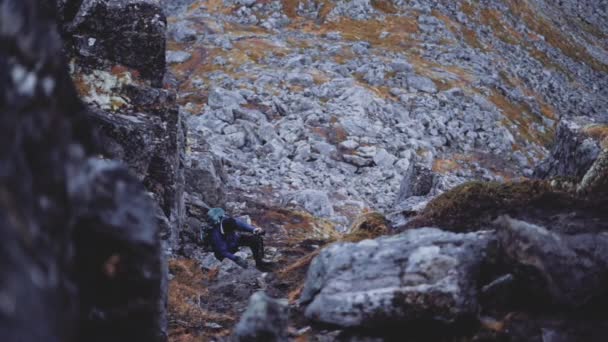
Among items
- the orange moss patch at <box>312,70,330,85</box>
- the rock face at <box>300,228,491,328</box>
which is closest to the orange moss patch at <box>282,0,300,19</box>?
the orange moss patch at <box>312,70,330,85</box>

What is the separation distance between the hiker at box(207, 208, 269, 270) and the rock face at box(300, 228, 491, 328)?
723 cm

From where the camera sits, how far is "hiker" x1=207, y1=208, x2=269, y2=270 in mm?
15875

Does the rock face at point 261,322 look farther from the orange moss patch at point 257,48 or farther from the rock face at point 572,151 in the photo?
the orange moss patch at point 257,48

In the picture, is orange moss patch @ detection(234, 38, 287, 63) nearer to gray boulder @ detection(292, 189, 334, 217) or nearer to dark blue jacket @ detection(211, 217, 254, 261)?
gray boulder @ detection(292, 189, 334, 217)

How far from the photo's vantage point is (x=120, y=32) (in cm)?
1678

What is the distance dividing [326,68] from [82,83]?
32.7 metres

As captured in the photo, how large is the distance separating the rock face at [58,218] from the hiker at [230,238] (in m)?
10.8

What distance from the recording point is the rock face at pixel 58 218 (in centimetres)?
377

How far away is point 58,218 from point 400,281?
4.96 m

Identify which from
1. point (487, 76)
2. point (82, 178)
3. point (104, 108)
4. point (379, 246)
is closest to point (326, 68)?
point (487, 76)

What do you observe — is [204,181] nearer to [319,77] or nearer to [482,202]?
[482,202]

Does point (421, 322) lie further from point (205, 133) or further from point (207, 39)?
point (207, 39)

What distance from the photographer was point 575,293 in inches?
308

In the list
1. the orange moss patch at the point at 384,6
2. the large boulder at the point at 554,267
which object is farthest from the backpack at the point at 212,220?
the orange moss patch at the point at 384,6
